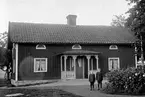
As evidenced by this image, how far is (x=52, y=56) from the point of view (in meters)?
29.9

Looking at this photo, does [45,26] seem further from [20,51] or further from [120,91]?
[120,91]

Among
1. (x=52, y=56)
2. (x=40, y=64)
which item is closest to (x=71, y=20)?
(x=52, y=56)

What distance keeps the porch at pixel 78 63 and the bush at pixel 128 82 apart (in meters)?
11.5

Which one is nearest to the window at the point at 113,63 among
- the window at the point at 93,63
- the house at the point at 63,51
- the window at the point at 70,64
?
the house at the point at 63,51

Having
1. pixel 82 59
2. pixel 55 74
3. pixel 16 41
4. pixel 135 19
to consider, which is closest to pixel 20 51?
pixel 16 41

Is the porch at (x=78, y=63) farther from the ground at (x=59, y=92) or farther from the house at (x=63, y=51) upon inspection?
the ground at (x=59, y=92)

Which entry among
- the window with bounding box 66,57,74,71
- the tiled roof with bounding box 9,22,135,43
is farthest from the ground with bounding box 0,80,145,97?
the tiled roof with bounding box 9,22,135,43

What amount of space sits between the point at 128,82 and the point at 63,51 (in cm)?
1430

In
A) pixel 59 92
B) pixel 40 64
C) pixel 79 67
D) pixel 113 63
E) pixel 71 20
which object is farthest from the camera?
pixel 71 20

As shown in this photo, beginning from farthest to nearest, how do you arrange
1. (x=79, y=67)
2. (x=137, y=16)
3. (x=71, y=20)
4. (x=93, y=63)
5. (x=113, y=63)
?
(x=71, y=20)
(x=113, y=63)
(x=93, y=63)
(x=79, y=67)
(x=137, y=16)

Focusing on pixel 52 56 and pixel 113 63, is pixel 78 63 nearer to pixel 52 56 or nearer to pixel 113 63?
pixel 52 56

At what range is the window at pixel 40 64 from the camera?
29281mm

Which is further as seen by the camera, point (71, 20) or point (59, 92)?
point (71, 20)

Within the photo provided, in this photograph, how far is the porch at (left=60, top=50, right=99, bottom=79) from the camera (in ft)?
96.5
